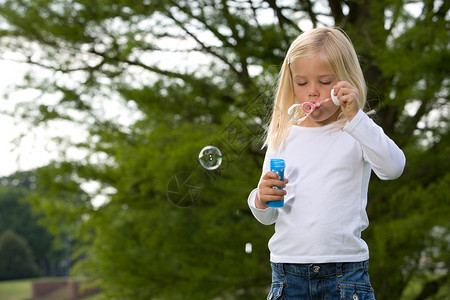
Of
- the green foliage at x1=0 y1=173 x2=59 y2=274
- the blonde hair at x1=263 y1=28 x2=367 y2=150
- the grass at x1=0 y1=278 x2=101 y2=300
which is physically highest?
the green foliage at x1=0 y1=173 x2=59 y2=274

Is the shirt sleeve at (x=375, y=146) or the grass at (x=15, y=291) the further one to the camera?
the grass at (x=15, y=291)

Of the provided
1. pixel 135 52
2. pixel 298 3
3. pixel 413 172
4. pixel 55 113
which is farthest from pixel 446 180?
pixel 55 113

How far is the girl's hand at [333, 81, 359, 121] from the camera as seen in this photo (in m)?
1.41

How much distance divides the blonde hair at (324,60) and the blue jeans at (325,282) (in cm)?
38

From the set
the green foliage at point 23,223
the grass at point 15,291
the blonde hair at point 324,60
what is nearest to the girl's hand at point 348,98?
the blonde hair at point 324,60

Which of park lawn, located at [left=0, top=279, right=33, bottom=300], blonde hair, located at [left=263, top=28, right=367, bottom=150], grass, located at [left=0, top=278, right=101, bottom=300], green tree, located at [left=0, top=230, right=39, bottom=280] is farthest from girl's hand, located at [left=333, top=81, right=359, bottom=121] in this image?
green tree, located at [left=0, top=230, right=39, bottom=280]

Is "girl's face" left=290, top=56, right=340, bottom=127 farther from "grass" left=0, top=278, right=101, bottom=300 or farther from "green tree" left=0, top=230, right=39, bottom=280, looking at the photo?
"green tree" left=0, top=230, right=39, bottom=280

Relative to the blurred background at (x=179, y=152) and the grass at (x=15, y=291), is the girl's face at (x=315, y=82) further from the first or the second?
the grass at (x=15, y=291)

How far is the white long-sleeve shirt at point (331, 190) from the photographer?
1446 millimetres

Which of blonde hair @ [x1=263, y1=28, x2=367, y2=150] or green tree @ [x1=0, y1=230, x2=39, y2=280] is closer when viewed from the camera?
blonde hair @ [x1=263, y1=28, x2=367, y2=150]

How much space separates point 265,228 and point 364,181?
12.0 ft

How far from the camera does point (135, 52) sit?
5.31m

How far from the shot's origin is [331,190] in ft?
4.90

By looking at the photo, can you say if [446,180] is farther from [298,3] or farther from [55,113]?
[55,113]
